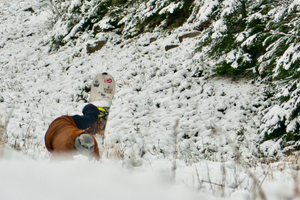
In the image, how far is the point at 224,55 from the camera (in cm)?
559

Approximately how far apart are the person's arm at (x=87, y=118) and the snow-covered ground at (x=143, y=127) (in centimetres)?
47

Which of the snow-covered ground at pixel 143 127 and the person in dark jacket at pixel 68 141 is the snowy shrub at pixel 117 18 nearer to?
the snow-covered ground at pixel 143 127

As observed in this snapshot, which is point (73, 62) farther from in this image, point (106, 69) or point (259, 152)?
point (259, 152)

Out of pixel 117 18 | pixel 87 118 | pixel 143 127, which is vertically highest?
pixel 117 18

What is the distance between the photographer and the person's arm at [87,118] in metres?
2.69

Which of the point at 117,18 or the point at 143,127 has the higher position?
the point at 117,18

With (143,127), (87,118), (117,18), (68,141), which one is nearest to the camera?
(68,141)

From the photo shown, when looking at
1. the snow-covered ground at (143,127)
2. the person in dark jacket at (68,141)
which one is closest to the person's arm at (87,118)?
the person in dark jacket at (68,141)

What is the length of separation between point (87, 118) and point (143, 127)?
7.03 feet

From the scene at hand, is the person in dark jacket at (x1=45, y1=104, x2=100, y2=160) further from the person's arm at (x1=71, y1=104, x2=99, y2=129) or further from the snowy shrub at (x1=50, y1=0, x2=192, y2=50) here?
the snowy shrub at (x1=50, y1=0, x2=192, y2=50)

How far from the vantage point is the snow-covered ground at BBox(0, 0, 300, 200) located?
1.17 metres

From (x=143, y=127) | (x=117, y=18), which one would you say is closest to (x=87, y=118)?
(x=143, y=127)

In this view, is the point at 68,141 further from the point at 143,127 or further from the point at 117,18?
the point at 117,18

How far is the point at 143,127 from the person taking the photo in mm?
4922
